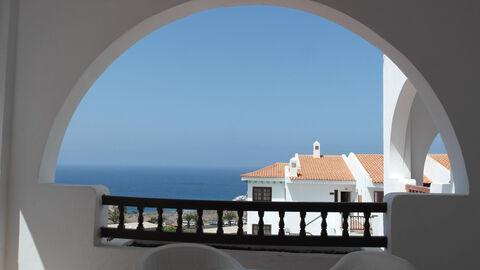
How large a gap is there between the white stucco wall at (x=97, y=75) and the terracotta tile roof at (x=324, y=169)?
54.5 ft

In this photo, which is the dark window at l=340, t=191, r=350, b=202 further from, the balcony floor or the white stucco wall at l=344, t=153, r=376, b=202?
the balcony floor

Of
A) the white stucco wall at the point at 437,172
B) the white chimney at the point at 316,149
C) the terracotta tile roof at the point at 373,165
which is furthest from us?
the white chimney at the point at 316,149

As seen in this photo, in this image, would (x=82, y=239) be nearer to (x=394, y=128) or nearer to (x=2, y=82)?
(x=2, y=82)

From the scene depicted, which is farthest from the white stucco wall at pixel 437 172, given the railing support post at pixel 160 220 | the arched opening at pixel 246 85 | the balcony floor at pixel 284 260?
the arched opening at pixel 246 85

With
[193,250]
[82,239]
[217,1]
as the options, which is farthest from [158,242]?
[217,1]

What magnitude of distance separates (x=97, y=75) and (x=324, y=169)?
1832cm

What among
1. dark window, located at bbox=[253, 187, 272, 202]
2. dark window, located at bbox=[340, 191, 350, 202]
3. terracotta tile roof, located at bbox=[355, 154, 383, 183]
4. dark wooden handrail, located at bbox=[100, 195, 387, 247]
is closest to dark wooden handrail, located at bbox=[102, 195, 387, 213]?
dark wooden handrail, located at bbox=[100, 195, 387, 247]

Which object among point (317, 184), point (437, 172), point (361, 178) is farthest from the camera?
point (317, 184)

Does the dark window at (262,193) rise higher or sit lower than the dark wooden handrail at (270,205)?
lower

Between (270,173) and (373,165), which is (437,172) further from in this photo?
(270,173)

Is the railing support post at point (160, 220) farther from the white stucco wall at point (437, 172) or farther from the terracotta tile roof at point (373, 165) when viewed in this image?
the terracotta tile roof at point (373, 165)

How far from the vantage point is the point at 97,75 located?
Answer: 3.31 metres

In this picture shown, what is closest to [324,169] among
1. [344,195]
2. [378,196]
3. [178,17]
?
[344,195]

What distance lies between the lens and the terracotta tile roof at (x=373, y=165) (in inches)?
653
